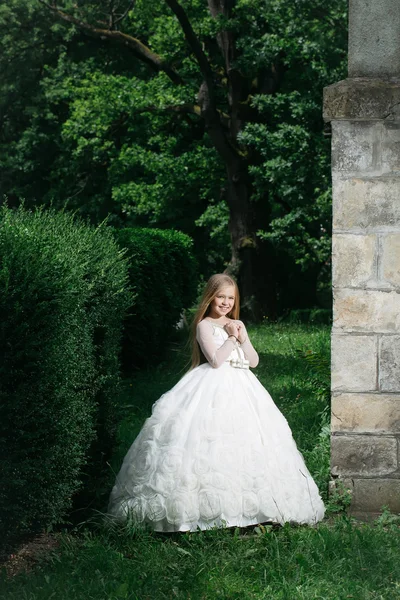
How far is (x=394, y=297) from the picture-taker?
5.47 m

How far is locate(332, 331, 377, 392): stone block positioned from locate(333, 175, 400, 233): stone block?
66cm

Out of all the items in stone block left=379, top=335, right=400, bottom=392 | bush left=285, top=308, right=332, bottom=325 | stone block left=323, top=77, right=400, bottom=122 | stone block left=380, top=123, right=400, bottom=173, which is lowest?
bush left=285, top=308, right=332, bottom=325

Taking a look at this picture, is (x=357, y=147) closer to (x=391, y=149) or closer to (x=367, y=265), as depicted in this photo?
(x=391, y=149)

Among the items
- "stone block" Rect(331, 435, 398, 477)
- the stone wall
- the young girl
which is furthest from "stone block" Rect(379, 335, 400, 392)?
the young girl

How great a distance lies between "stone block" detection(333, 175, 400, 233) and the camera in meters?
5.45

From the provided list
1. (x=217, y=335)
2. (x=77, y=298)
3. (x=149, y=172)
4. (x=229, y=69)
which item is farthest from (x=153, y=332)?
(x=149, y=172)

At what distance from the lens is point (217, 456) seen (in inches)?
195

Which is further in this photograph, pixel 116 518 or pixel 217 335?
pixel 217 335

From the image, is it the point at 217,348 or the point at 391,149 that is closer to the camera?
the point at 217,348

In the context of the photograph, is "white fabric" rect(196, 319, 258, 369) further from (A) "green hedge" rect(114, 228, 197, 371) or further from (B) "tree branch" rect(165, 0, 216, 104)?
(B) "tree branch" rect(165, 0, 216, 104)

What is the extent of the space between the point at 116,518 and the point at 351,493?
4.77 feet

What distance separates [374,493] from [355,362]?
80cm

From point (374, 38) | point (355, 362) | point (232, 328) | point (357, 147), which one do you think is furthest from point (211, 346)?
point (374, 38)

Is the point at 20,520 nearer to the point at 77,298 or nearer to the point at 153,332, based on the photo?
the point at 77,298
